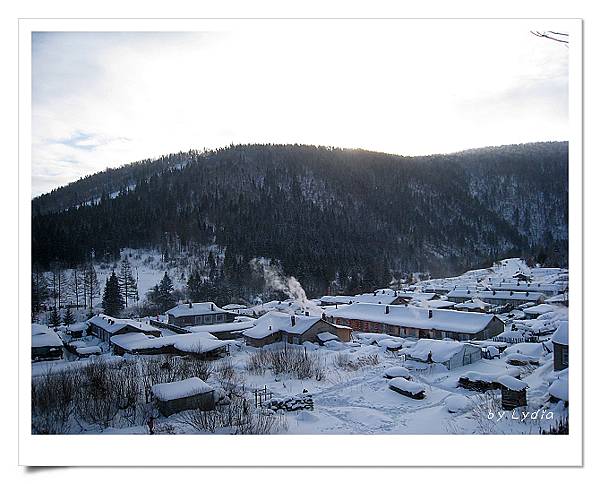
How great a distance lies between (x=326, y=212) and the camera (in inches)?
847

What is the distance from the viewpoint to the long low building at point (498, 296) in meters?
12.4

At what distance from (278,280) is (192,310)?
4748 mm

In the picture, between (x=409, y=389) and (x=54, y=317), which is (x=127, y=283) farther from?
(x=409, y=389)

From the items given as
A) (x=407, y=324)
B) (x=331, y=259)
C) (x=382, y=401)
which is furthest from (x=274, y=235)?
(x=382, y=401)

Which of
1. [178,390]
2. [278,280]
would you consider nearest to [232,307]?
[278,280]

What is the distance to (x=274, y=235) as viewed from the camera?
60.0 feet

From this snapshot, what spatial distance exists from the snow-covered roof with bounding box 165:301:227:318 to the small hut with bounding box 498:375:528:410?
9.55 meters

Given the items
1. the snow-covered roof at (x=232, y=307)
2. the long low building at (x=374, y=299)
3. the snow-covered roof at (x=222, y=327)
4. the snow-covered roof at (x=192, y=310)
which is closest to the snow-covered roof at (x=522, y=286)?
the long low building at (x=374, y=299)

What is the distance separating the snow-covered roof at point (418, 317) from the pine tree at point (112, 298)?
6428 mm

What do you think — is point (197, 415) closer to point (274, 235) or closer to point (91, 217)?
point (91, 217)

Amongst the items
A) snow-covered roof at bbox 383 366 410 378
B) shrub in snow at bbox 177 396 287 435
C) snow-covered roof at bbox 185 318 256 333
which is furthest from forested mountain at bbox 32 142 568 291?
snow-covered roof at bbox 383 366 410 378
